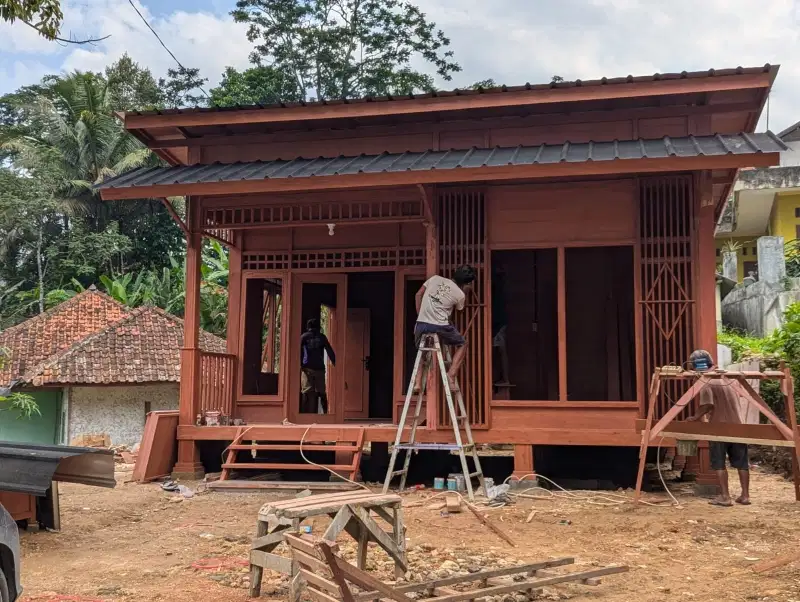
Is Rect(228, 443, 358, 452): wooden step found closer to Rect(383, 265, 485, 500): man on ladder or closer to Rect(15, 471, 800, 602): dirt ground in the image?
Rect(383, 265, 485, 500): man on ladder

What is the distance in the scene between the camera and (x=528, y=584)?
4.56 metres

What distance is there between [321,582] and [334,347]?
7.51 metres

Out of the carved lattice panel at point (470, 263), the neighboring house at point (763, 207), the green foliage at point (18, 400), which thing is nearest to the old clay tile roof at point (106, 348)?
the green foliage at point (18, 400)

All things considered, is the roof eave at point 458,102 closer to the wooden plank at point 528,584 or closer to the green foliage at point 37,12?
the green foliage at point 37,12

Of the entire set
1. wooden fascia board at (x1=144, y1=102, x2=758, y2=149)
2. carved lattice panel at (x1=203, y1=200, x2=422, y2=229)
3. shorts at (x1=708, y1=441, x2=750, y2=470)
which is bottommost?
shorts at (x1=708, y1=441, x2=750, y2=470)

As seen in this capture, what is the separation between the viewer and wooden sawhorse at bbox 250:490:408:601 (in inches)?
179

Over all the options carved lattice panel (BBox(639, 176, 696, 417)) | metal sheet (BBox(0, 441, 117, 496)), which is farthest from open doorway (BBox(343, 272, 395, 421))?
metal sheet (BBox(0, 441, 117, 496))

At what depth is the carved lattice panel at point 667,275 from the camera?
29.1ft

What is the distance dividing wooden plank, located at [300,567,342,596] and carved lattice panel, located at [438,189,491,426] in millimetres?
5204

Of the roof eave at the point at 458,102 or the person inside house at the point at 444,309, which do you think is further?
the person inside house at the point at 444,309

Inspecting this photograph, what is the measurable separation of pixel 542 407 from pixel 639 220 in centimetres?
247

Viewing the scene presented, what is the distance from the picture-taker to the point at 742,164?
25.9 feet

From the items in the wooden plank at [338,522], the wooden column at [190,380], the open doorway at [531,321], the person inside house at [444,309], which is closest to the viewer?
the wooden plank at [338,522]

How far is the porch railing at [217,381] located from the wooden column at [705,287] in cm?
606
